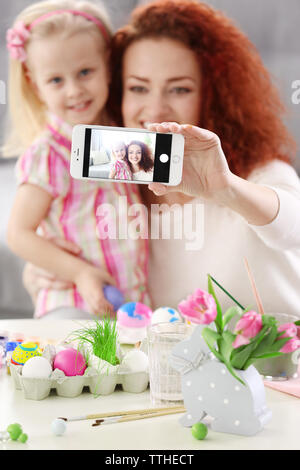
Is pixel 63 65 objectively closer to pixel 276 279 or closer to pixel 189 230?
pixel 189 230

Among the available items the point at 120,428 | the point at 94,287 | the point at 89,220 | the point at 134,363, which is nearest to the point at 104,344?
the point at 134,363

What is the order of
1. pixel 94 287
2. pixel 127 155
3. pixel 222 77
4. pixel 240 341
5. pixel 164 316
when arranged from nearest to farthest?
pixel 240 341, pixel 127 155, pixel 164 316, pixel 94 287, pixel 222 77

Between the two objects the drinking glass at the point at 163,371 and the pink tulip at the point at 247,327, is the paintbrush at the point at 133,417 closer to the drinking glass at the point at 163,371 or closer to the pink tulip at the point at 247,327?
the drinking glass at the point at 163,371

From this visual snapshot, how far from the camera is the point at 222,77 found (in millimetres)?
1555

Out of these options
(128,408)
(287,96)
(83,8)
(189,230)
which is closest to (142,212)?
(189,230)

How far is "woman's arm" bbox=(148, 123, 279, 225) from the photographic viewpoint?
0.93m

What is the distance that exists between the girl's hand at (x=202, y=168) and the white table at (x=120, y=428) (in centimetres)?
33

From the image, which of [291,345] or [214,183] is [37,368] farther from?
[214,183]

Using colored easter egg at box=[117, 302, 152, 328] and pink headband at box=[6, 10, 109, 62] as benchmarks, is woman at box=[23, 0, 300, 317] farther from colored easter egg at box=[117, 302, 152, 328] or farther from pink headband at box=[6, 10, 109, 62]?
colored easter egg at box=[117, 302, 152, 328]

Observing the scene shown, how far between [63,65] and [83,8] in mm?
183

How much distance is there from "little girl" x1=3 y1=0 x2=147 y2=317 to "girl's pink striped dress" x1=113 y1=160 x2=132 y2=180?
1.90 ft

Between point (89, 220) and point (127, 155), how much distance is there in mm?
644

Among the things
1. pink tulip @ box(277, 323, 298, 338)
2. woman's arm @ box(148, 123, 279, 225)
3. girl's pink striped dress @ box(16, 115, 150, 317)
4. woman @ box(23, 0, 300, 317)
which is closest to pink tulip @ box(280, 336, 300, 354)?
pink tulip @ box(277, 323, 298, 338)

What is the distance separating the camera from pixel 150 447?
63cm
